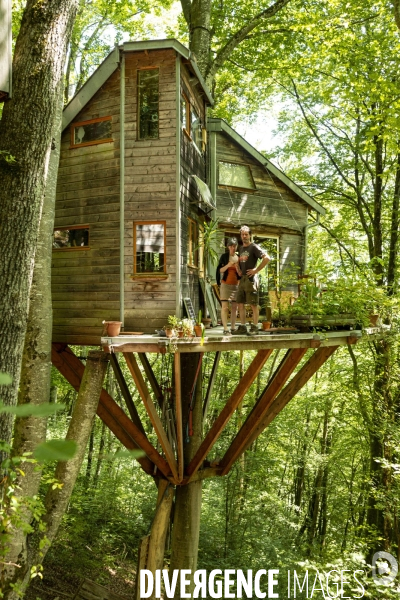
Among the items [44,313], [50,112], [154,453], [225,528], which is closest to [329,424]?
[225,528]

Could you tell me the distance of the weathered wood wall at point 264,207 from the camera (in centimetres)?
1308

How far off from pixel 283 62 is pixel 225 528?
13698 mm

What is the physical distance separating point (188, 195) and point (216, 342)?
127 inches

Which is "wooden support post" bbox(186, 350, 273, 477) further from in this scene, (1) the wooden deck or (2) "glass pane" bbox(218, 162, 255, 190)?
(2) "glass pane" bbox(218, 162, 255, 190)

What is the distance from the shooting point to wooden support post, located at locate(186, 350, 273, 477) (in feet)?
25.8

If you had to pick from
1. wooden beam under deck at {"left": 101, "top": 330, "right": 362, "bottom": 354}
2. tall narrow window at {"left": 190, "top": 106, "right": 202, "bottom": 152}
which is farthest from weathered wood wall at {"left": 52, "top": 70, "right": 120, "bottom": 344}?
tall narrow window at {"left": 190, "top": 106, "right": 202, "bottom": 152}

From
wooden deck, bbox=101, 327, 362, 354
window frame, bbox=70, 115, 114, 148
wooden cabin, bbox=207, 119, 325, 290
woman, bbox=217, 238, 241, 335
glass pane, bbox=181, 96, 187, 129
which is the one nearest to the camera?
wooden deck, bbox=101, 327, 362, 354

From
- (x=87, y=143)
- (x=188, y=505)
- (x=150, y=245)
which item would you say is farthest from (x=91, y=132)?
(x=188, y=505)

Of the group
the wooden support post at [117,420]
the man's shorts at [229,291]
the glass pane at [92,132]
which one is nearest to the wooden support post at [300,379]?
the wooden support post at [117,420]

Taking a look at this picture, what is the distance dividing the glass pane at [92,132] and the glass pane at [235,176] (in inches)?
179

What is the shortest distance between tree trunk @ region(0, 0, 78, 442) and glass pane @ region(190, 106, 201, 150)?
4.90 m

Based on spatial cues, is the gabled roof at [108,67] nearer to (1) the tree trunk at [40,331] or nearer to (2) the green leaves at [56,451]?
(1) the tree trunk at [40,331]

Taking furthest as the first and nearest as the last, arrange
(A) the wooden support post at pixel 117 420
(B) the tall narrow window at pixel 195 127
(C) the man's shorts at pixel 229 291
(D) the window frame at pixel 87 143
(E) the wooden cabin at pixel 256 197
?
(E) the wooden cabin at pixel 256 197
(B) the tall narrow window at pixel 195 127
(D) the window frame at pixel 87 143
(A) the wooden support post at pixel 117 420
(C) the man's shorts at pixel 229 291

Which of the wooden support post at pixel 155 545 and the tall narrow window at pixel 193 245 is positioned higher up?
the tall narrow window at pixel 193 245
